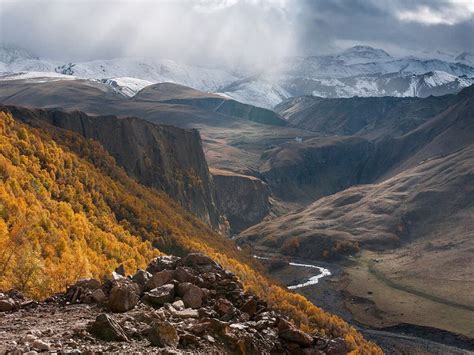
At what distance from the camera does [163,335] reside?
20.1 metres

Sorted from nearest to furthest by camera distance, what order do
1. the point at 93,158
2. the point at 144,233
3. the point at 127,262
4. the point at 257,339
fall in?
1. the point at 257,339
2. the point at 127,262
3. the point at 144,233
4. the point at 93,158

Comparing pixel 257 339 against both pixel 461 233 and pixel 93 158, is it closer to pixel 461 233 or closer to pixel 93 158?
pixel 93 158

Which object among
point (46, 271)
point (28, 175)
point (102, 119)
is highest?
point (102, 119)

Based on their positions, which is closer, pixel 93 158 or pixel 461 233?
pixel 93 158

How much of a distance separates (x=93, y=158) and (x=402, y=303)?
271ft

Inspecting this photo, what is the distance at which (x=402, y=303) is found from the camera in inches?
5551

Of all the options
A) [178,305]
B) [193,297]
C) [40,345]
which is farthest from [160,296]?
[40,345]

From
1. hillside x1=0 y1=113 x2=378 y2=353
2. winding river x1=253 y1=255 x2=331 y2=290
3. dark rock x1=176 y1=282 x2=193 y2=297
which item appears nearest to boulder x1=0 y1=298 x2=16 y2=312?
dark rock x1=176 y1=282 x2=193 y2=297

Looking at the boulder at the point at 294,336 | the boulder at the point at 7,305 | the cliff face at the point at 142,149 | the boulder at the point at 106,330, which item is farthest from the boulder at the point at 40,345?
the cliff face at the point at 142,149

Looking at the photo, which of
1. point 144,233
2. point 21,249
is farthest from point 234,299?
point 144,233

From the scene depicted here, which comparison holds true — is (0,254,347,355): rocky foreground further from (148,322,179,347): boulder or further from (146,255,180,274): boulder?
(146,255,180,274): boulder

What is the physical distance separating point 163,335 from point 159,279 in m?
5.98

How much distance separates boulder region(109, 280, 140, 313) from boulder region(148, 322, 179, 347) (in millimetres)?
2883

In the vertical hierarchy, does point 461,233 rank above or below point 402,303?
above
